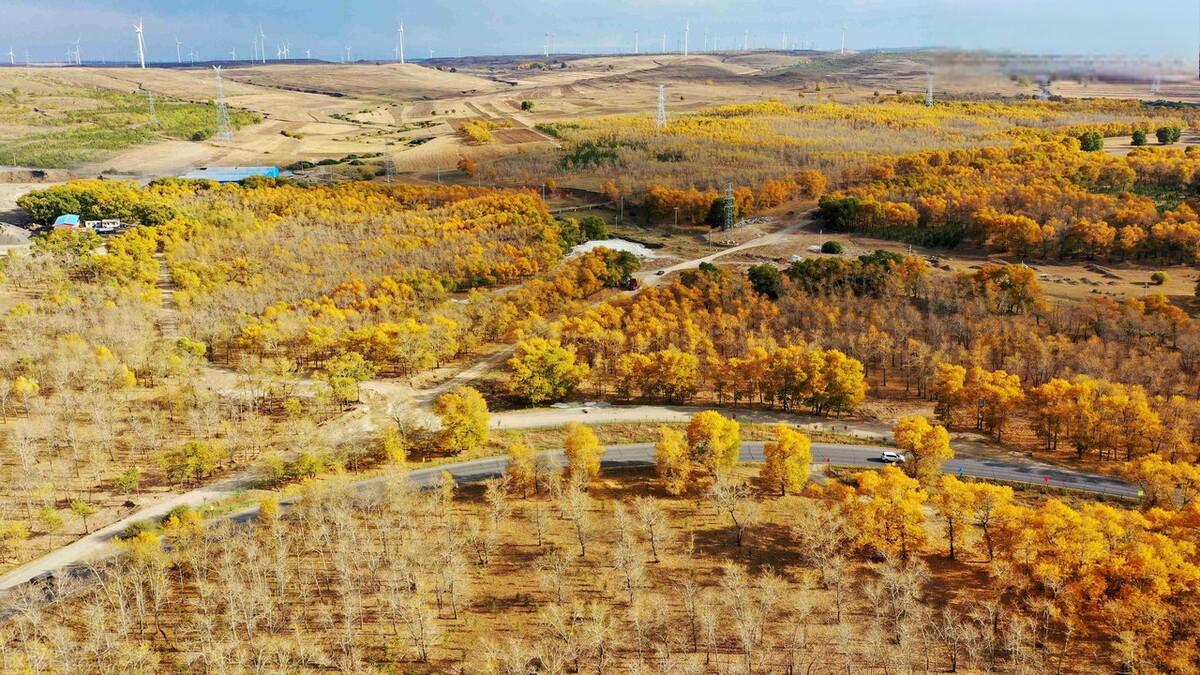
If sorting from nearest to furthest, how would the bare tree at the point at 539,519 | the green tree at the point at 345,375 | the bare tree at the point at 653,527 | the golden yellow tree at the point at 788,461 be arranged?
the bare tree at the point at 653,527, the bare tree at the point at 539,519, the golden yellow tree at the point at 788,461, the green tree at the point at 345,375

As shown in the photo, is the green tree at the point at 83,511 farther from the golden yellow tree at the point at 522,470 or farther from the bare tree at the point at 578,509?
the bare tree at the point at 578,509

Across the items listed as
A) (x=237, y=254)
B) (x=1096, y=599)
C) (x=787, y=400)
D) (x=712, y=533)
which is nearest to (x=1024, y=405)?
(x=787, y=400)

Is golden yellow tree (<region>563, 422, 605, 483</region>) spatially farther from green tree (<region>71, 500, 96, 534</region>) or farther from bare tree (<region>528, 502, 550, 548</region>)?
green tree (<region>71, 500, 96, 534</region>)

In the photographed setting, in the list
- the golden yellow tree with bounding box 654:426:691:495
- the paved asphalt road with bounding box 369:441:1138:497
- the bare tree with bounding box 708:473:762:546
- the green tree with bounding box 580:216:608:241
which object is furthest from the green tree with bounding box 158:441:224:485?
the green tree with bounding box 580:216:608:241

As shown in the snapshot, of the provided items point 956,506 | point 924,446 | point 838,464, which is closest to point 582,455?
point 838,464

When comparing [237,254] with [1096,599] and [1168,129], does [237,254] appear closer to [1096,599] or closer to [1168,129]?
[1096,599]

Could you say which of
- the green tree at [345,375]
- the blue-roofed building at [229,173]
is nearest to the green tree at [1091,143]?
the green tree at [345,375]

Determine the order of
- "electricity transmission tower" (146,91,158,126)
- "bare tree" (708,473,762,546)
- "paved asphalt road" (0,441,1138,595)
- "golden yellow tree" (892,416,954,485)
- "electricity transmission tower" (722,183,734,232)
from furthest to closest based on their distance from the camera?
1. "electricity transmission tower" (146,91,158,126)
2. "electricity transmission tower" (722,183,734,232)
3. "paved asphalt road" (0,441,1138,595)
4. "golden yellow tree" (892,416,954,485)
5. "bare tree" (708,473,762,546)
